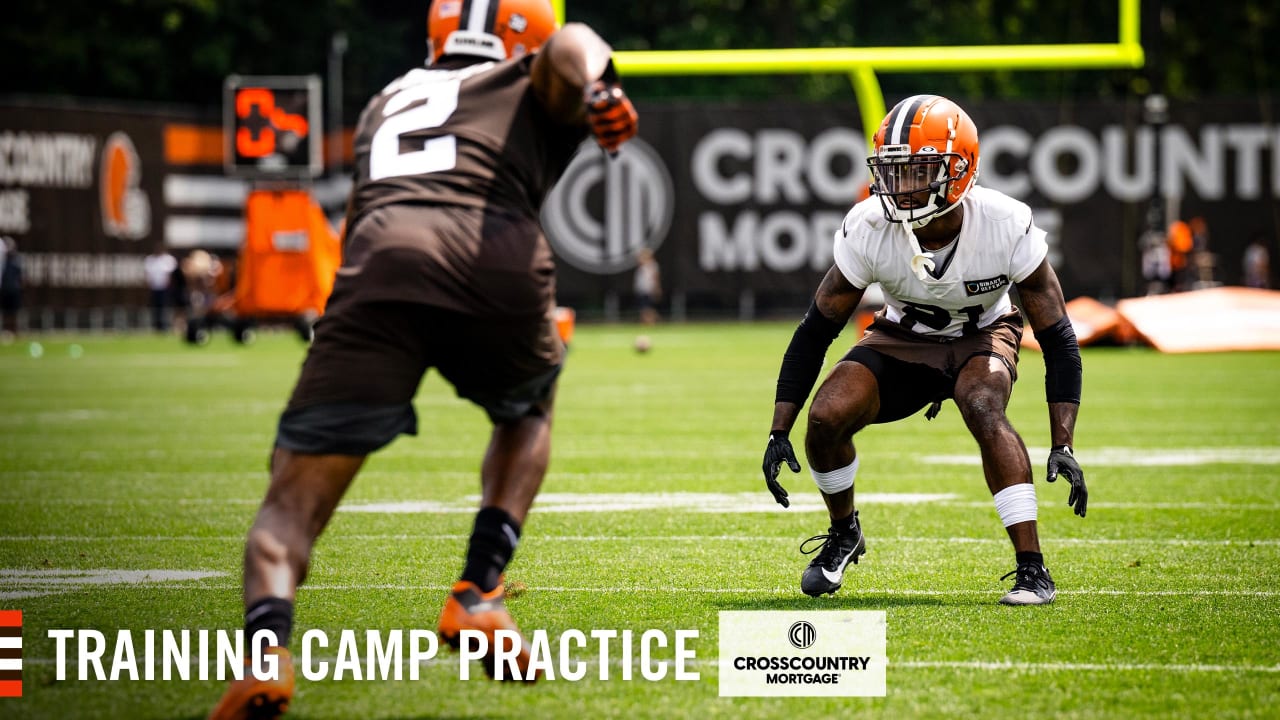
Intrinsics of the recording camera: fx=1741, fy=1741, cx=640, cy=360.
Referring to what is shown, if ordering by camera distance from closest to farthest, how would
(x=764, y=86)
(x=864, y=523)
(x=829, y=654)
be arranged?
(x=829, y=654) < (x=864, y=523) < (x=764, y=86)

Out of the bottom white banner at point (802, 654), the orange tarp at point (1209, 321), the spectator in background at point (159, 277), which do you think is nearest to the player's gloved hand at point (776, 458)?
the bottom white banner at point (802, 654)

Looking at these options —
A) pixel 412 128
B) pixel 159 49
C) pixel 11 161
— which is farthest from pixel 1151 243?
pixel 159 49

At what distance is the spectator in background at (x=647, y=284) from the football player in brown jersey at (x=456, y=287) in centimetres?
2999

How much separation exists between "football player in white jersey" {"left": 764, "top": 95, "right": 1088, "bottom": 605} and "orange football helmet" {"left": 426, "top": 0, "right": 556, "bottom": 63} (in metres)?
1.67

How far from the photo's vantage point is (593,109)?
13.3ft

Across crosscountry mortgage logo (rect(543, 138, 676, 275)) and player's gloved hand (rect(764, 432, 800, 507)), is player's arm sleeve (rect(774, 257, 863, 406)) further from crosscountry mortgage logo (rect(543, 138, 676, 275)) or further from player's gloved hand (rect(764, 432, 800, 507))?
crosscountry mortgage logo (rect(543, 138, 676, 275))

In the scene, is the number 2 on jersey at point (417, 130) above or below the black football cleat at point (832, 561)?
above

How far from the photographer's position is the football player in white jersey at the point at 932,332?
575 cm

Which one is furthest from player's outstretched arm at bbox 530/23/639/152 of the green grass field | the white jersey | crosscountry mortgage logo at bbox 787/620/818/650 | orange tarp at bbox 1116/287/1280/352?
orange tarp at bbox 1116/287/1280/352

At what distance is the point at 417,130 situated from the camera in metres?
4.32

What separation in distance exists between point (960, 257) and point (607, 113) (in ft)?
7.01

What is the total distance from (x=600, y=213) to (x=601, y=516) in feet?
87.7

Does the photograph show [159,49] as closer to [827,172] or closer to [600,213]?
[600,213]

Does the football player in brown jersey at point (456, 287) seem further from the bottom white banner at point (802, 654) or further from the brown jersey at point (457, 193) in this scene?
the bottom white banner at point (802, 654)
